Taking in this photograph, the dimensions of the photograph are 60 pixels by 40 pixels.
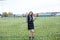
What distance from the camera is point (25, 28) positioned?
1723mm

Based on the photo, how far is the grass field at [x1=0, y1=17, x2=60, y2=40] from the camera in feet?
5.57

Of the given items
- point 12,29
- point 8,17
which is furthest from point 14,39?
point 8,17

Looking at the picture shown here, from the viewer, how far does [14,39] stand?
5.60 ft

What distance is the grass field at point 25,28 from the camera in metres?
1.70

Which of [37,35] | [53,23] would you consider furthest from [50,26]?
[37,35]

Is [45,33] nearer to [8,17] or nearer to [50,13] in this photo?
[50,13]

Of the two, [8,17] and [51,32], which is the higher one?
[8,17]

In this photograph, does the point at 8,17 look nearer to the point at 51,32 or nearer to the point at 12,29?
the point at 12,29

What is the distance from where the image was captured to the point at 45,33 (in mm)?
1706

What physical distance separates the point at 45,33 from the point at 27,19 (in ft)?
0.82
